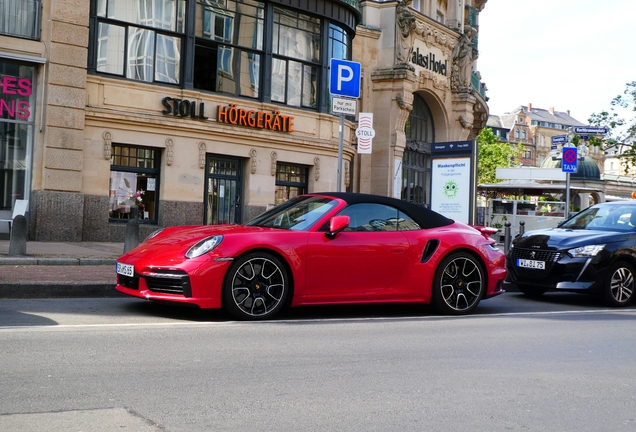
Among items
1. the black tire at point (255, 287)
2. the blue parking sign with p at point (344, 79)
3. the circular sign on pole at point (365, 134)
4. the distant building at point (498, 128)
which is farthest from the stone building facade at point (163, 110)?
the distant building at point (498, 128)

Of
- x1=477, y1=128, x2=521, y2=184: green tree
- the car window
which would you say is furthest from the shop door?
x1=477, y1=128, x2=521, y2=184: green tree

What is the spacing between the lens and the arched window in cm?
3447

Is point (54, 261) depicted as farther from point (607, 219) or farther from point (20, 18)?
point (607, 219)

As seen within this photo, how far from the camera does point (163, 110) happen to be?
19766 mm

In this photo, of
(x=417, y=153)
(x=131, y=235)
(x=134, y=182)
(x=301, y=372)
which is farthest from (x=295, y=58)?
(x=301, y=372)

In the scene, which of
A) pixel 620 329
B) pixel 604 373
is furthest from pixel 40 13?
pixel 604 373

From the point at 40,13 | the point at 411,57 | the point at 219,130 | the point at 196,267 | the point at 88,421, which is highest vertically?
the point at 411,57

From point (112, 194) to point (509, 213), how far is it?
1879 centimetres

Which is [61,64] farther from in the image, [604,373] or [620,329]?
[604,373]

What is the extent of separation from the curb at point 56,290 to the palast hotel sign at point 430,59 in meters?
24.3

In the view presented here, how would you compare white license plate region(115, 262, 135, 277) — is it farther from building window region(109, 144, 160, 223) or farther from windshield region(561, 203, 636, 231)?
building window region(109, 144, 160, 223)

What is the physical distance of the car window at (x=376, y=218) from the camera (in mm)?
9031

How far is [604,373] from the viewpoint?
6.30 m

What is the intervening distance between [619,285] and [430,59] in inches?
915
